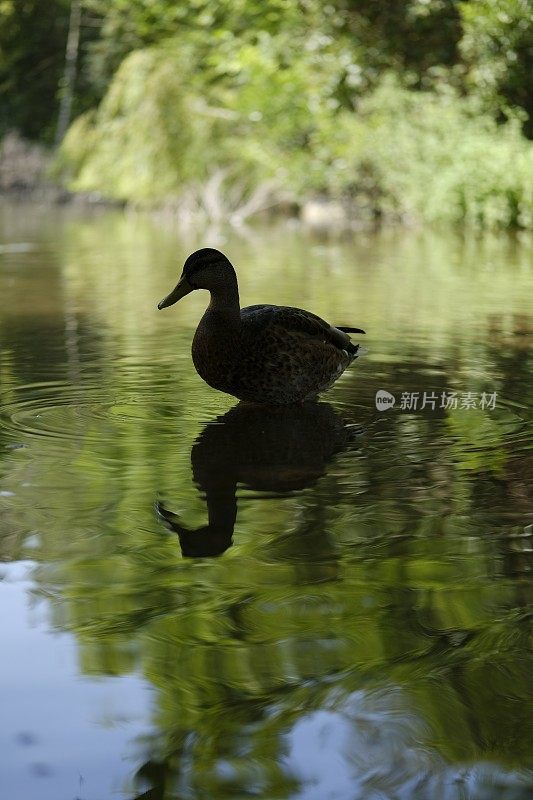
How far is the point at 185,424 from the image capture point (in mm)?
6477

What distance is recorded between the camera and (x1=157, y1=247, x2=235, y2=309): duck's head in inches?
259

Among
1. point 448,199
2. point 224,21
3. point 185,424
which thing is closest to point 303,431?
point 185,424

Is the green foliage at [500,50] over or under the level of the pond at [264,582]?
over

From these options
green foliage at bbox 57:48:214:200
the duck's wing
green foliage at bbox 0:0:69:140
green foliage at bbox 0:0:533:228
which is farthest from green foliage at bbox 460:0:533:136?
green foliage at bbox 0:0:69:140

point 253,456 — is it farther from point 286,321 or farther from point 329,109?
point 329,109

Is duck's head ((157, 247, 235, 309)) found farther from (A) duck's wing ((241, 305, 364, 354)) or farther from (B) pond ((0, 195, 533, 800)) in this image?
(B) pond ((0, 195, 533, 800))

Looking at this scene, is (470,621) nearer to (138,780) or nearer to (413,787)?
(413,787)

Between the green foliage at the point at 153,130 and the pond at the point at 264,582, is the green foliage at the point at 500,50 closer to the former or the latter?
the green foliage at the point at 153,130

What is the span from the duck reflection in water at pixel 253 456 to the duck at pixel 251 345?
14 centimetres

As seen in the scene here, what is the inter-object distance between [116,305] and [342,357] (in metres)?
5.54

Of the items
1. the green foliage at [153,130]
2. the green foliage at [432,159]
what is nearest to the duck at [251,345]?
the green foliage at [432,159]

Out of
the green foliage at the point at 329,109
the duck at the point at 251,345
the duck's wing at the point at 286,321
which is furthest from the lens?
the green foliage at the point at 329,109

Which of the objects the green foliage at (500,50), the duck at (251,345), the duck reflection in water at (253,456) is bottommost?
the duck reflection in water at (253,456)

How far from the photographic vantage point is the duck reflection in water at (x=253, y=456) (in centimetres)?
456
